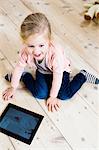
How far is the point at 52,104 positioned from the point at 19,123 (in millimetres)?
176

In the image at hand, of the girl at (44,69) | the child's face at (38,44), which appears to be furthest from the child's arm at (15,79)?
the child's face at (38,44)

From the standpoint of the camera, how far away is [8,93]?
4.49ft

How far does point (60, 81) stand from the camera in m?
1.27

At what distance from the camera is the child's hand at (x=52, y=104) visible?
1.30 meters

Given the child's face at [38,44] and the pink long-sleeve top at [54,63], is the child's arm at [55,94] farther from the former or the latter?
the child's face at [38,44]

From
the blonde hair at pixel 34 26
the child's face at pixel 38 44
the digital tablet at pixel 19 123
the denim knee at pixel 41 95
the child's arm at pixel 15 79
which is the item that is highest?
the blonde hair at pixel 34 26

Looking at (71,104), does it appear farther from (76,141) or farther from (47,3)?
(47,3)

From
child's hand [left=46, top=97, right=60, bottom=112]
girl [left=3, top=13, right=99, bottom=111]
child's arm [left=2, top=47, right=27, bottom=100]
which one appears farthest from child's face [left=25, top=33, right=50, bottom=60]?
child's hand [left=46, top=97, right=60, bottom=112]

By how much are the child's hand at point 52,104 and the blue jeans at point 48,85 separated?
0.10ft

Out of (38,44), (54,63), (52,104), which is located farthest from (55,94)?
(38,44)

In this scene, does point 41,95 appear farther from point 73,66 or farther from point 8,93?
point 73,66

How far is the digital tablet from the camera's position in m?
1.21

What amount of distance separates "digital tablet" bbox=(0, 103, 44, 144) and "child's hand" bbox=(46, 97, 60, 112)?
0.21 feet

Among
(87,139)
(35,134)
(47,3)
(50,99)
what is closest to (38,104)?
(50,99)
